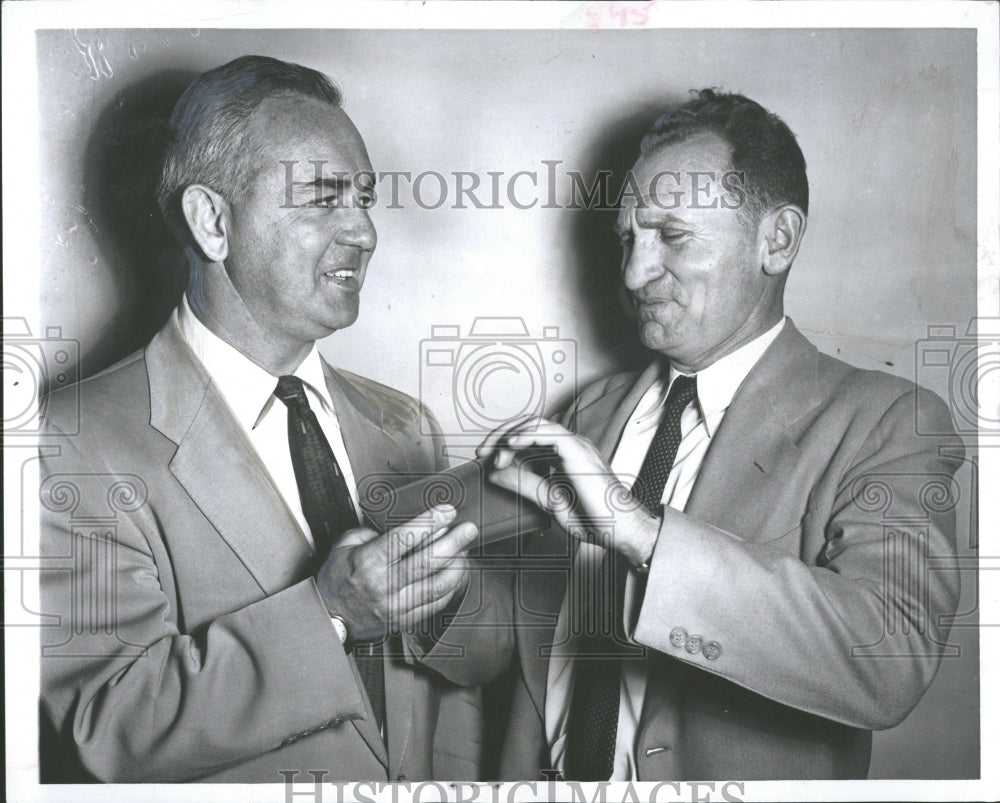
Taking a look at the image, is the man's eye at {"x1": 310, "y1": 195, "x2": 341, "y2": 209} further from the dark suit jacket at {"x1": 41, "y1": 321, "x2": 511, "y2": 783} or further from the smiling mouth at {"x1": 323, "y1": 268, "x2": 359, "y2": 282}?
the dark suit jacket at {"x1": 41, "y1": 321, "x2": 511, "y2": 783}

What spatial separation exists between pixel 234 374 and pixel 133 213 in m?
0.41

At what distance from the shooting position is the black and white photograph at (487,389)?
6.89 feet

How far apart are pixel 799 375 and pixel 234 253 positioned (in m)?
1.15

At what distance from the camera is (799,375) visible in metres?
2.16

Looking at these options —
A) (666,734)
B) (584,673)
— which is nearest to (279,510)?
(584,673)

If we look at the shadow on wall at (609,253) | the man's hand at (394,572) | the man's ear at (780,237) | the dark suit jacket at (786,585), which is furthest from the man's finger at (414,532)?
the man's ear at (780,237)

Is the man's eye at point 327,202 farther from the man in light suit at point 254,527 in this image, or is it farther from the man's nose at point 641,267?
the man's nose at point 641,267

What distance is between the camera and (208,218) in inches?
85.3

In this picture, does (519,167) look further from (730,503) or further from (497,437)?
(730,503)

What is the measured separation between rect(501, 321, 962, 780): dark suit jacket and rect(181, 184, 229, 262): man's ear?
79 cm

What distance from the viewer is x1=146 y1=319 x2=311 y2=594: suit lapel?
2094mm

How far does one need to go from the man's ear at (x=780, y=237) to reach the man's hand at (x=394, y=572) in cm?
80

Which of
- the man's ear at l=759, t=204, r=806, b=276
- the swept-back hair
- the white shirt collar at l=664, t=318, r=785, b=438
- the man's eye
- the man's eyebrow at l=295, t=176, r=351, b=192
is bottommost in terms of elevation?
the white shirt collar at l=664, t=318, r=785, b=438

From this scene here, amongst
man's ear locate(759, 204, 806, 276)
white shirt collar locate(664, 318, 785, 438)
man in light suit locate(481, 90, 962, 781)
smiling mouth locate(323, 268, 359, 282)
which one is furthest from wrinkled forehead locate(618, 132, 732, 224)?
smiling mouth locate(323, 268, 359, 282)
